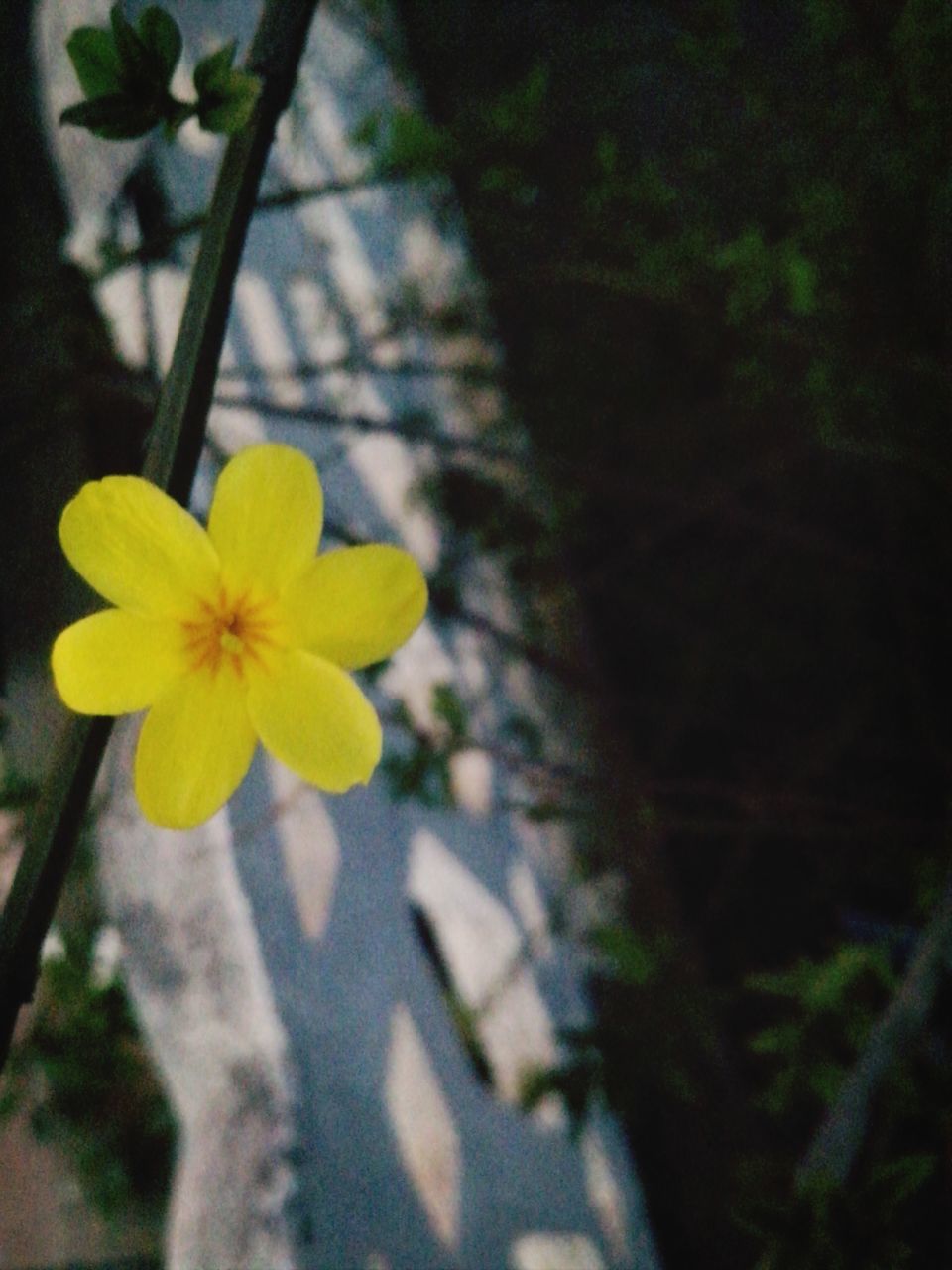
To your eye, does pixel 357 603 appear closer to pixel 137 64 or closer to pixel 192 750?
pixel 192 750

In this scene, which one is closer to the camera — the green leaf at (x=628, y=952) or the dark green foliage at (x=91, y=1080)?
the dark green foliage at (x=91, y=1080)

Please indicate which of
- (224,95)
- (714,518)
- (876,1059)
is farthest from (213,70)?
(714,518)

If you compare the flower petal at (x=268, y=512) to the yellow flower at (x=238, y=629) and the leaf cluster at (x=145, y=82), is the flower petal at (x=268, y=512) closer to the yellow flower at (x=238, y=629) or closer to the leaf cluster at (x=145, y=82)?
the yellow flower at (x=238, y=629)

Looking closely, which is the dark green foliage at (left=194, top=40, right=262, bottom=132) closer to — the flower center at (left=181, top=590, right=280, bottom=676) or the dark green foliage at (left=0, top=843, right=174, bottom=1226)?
the flower center at (left=181, top=590, right=280, bottom=676)

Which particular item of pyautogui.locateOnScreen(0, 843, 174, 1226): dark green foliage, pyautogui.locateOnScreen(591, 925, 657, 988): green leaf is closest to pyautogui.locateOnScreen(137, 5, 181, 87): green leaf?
A: pyautogui.locateOnScreen(0, 843, 174, 1226): dark green foliage

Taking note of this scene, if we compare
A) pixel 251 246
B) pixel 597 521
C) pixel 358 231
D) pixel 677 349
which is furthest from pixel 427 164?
pixel 597 521

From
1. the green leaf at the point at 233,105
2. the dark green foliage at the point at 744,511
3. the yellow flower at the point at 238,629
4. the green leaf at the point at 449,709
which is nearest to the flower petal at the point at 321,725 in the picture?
the yellow flower at the point at 238,629

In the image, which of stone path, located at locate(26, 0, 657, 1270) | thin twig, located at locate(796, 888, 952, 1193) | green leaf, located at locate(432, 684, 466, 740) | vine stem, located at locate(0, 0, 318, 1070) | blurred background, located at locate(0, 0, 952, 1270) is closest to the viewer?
vine stem, located at locate(0, 0, 318, 1070)
